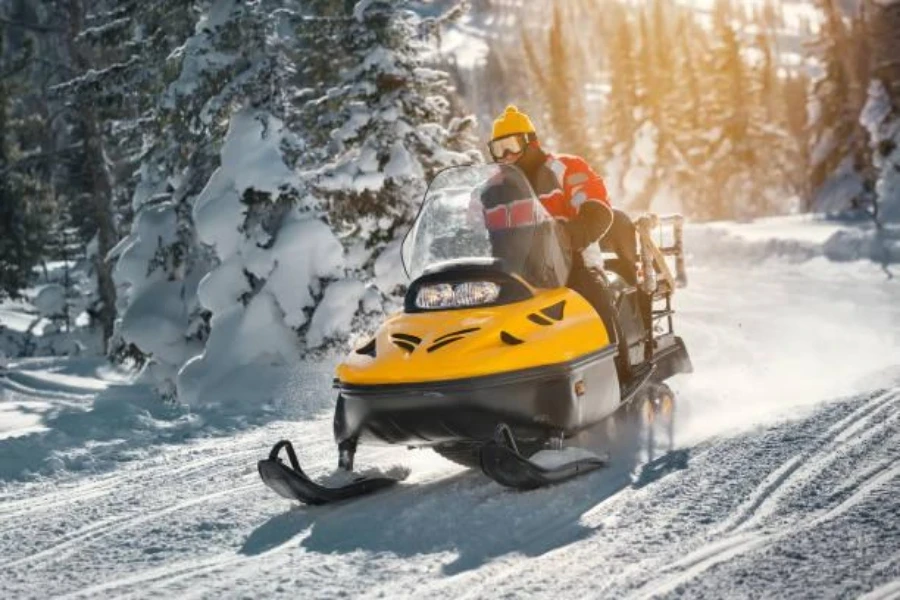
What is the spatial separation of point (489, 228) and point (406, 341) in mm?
1199

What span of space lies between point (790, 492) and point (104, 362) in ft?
64.0

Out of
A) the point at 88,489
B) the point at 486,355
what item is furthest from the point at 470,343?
the point at 88,489

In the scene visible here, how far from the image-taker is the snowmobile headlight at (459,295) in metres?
6.52

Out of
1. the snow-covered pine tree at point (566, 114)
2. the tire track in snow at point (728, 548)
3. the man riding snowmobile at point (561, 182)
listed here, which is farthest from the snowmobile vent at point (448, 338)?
the snow-covered pine tree at point (566, 114)

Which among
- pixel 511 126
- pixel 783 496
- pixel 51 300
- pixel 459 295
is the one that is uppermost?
pixel 511 126

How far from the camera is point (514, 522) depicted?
5332mm

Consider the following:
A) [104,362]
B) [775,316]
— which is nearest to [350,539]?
[775,316]

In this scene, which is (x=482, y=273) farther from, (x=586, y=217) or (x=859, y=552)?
(x=859, y=552)

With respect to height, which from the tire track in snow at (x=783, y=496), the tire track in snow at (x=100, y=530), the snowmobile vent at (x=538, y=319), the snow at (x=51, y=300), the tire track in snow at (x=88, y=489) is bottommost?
the snow at (x=51, y=300)

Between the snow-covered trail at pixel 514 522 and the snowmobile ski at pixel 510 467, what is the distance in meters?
0.10

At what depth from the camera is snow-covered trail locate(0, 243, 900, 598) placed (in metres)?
4.38

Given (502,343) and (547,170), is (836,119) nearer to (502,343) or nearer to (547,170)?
(547,170)

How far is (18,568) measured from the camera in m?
5.26

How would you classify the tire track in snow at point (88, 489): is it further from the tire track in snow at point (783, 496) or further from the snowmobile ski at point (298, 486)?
the tire track in snow at point (783, 496)
